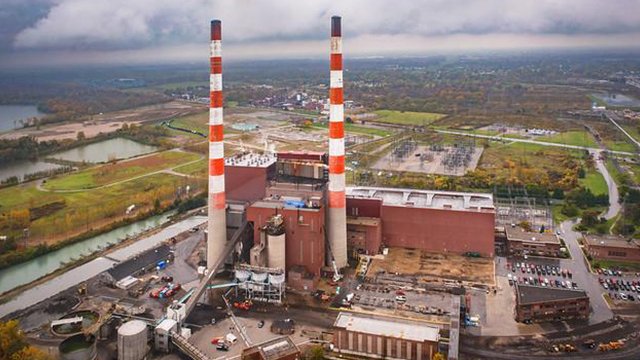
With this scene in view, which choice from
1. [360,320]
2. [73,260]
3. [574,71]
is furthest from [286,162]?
[574,71]

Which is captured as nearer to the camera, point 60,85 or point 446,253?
point 446,253

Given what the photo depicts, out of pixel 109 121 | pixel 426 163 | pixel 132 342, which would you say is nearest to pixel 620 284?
pixel 132 342

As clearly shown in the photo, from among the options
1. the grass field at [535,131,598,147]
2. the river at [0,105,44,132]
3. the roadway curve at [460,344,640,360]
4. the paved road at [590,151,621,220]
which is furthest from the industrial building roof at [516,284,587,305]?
the river at [0,105,44,132]

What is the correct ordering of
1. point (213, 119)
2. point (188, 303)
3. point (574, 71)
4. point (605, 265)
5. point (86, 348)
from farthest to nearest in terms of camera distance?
point (574, 71), point (605, 265), point (213, 119), point (188, 303), point (86, 348)

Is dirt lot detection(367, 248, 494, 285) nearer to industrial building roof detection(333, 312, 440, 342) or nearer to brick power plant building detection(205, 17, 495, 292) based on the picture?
brick power plant building detection(205, 17, 495, 292)

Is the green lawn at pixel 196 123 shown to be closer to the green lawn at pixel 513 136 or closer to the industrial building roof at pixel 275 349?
the green lawn at pixel 513 136

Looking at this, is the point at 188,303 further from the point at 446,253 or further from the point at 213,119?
the point at 446,253

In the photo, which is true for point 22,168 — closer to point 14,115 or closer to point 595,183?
point 14,115
